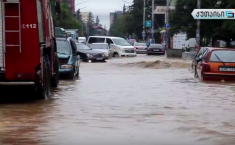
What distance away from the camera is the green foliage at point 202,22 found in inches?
1654

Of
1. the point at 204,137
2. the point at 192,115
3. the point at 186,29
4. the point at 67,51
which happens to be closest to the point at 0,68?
the point at 192,115

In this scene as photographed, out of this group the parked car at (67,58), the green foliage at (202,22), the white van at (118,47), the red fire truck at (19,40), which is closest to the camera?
the red fire truck at (19,40)

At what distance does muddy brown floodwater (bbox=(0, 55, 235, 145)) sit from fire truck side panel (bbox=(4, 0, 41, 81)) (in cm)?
90

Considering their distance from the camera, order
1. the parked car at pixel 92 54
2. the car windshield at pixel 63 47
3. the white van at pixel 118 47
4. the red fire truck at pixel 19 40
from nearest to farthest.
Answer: the red fire truck at pixel 19 40 → the car windshield at pixel 63 47 → the parked car at pixel 92 54 → the white van at pixel 118 47

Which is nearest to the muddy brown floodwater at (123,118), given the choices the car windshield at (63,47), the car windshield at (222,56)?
the car windshield at (222,56)

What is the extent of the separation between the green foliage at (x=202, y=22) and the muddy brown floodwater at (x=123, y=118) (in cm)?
2431

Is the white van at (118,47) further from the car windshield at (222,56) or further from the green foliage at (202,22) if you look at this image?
the car windshield at (222,56)

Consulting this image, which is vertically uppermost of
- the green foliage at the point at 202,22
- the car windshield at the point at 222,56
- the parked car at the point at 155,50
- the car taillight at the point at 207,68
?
the green foliage at the point at 202,22

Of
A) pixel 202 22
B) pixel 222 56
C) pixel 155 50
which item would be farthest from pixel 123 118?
pixel 155 50

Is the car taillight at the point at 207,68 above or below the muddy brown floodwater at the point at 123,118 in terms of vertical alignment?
above

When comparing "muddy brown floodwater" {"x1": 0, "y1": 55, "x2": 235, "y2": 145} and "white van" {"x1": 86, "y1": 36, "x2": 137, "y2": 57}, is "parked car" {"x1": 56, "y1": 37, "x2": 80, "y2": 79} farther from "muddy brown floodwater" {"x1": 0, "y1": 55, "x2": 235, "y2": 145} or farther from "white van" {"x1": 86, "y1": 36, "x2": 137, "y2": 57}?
"white van" {"x1": 86, "y1": 36, "x2": 137, "y2": 57}

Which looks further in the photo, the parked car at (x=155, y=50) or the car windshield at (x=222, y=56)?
the parked car at (x=155, y=50)

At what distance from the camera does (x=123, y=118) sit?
11.4m

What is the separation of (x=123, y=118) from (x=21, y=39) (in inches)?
117
